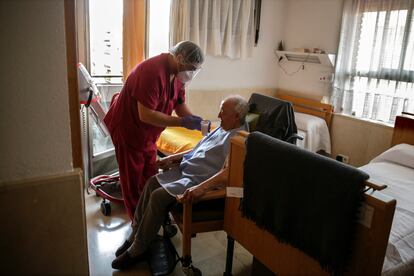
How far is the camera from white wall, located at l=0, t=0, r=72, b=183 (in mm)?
617

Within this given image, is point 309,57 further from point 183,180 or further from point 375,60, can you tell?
point 183,180

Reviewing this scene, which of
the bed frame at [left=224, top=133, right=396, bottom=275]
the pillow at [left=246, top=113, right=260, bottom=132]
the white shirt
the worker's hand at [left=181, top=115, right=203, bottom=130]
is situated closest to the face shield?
the worker's hand at [left=181, top=115, right=203, bottom=130]

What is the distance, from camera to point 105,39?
9.94 feet

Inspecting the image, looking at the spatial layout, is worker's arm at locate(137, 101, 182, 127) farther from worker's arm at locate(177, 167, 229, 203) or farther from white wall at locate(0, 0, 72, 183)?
white wall at locate(0, 0, 72, 183)

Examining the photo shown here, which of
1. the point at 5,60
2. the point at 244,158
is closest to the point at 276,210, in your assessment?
the point at 244,158

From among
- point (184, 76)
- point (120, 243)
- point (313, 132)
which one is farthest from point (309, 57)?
point (120, 243)

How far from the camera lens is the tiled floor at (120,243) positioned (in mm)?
2008

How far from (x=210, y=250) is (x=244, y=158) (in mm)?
972

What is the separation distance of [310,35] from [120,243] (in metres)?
3.10

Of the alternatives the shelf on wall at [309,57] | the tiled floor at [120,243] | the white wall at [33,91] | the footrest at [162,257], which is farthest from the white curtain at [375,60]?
the white wall at [33,91]

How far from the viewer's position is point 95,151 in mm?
3213

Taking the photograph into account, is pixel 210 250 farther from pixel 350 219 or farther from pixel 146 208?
pixel 350 219

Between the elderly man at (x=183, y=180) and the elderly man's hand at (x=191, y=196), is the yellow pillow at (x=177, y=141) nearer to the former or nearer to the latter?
the elderly man at (x=183, y=180)

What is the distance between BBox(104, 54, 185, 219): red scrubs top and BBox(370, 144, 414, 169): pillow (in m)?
1.75
